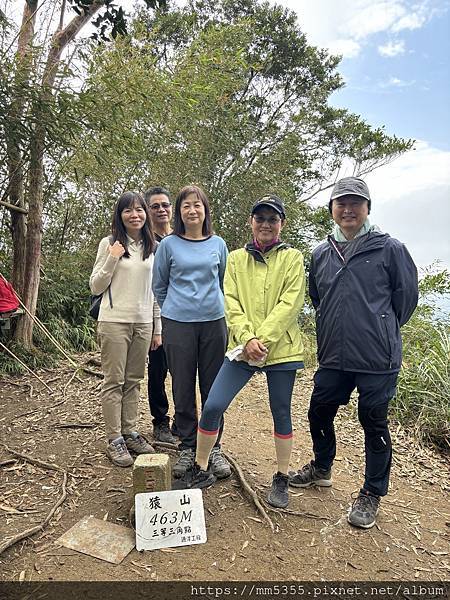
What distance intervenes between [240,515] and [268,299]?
1156mm

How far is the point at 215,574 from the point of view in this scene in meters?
2.01

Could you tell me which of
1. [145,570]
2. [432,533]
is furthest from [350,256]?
[145,570]

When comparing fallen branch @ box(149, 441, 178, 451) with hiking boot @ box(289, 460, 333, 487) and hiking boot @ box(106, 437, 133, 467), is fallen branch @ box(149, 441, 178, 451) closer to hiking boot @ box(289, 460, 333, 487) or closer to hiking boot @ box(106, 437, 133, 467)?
hiking boot @ box(106, 437, 133, 467)

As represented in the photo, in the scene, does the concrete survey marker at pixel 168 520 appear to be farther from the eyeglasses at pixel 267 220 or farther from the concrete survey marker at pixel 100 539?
the eyeglasses at pixel 267 220

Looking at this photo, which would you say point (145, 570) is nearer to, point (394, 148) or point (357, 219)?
point (357, 219)

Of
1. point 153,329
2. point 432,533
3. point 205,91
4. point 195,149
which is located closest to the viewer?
point 432,533

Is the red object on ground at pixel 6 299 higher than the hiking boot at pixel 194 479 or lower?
higher

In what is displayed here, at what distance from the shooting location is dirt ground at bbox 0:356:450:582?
6.72ft

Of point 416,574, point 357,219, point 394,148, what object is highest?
point 394,148

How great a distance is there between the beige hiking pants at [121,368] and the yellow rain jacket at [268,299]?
2.21 feet

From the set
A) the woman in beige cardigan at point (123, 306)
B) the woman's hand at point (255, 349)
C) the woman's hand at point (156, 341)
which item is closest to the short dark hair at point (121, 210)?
the woman in beige cardigan at point (123, 306)

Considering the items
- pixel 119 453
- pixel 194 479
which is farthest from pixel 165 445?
pixel 194 479

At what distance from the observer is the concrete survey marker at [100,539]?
82.5 inches

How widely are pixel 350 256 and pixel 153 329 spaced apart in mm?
1406
